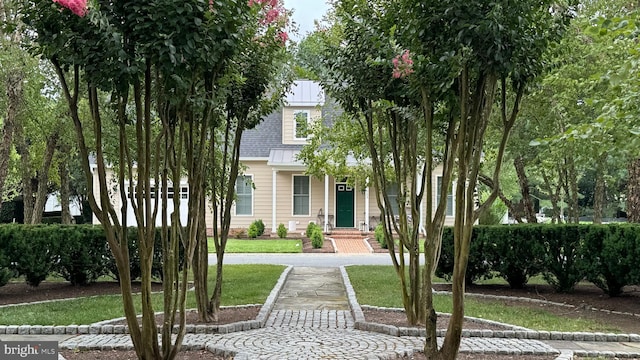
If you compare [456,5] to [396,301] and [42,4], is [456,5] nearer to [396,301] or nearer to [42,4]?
[42,4]

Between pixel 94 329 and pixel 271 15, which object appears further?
pixel 94 329

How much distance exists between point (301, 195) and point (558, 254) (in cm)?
1454

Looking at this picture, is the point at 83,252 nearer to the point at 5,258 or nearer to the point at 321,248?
the point at 5,258

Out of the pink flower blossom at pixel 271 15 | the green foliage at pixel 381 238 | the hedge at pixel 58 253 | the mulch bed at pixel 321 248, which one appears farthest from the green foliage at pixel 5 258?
the green foliage at pixel 381 238

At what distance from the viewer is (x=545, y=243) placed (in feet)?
31.1

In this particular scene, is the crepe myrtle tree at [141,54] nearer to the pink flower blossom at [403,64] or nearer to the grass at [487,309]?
the pink flower blossom at [403,64]

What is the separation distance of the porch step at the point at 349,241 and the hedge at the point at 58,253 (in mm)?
9223

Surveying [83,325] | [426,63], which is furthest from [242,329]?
[426,63]

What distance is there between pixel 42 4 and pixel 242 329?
13.8 feet

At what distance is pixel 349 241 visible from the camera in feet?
67.3

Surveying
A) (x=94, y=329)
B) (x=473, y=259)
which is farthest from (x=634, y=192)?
(x=94, y=329)

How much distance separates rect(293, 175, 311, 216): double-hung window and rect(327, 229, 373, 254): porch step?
1766 millimetres

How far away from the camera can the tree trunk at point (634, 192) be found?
10484mm

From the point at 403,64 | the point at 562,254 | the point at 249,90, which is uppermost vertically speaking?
the point at 249,90
